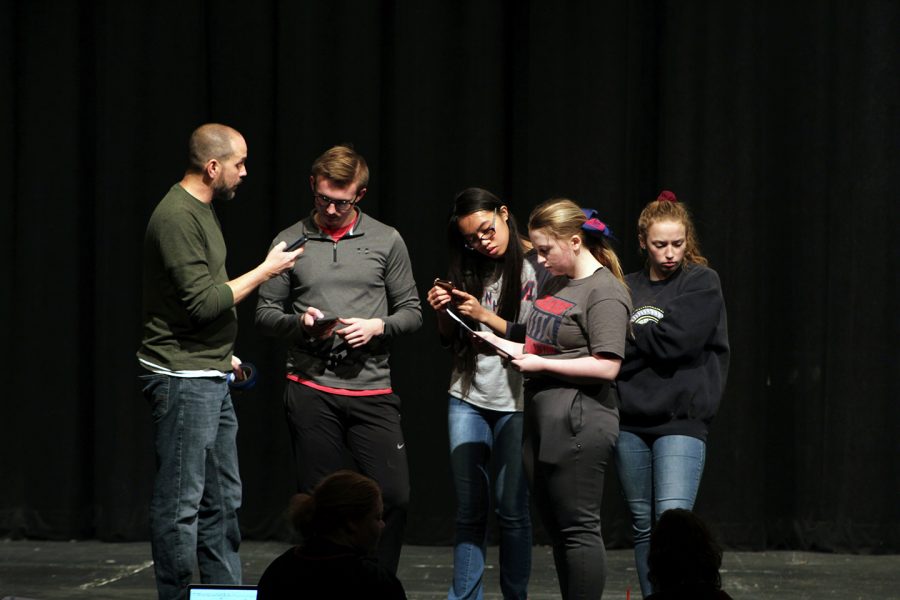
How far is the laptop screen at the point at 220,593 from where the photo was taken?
8.79 ft

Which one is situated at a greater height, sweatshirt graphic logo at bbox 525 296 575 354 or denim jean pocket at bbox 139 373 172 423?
sweatshirt graphic logo at bbox 525 296 575 354

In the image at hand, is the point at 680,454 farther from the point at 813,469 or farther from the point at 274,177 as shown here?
the point at 274,177

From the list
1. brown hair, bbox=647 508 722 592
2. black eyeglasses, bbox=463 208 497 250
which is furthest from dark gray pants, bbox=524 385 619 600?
brown hair, bbox=647 508 722 592

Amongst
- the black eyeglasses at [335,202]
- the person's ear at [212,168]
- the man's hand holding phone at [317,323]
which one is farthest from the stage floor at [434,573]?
the person's ear at [212,168]

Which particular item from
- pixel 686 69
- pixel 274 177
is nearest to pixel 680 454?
pixel 686 69

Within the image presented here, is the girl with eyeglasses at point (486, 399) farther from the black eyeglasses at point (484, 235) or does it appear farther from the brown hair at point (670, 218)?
the brown hair at point (670, 218)

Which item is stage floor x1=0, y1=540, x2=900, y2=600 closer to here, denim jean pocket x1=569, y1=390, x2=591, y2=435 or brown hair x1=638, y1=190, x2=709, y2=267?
denim jean pocket x1=569, y1=390, x2=591, y2=435

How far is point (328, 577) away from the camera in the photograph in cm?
196

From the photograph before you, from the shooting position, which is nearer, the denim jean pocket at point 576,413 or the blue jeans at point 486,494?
the denim jean pocket at point 576,413

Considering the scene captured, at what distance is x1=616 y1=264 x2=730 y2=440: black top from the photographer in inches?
120

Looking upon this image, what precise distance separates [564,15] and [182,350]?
7.89ft

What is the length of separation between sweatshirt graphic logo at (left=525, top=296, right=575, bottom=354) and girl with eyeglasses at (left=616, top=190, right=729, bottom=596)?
0.98 ft

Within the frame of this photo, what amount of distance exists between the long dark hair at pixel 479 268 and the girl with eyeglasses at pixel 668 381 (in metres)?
0.36

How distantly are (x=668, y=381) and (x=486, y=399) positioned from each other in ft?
1.71
